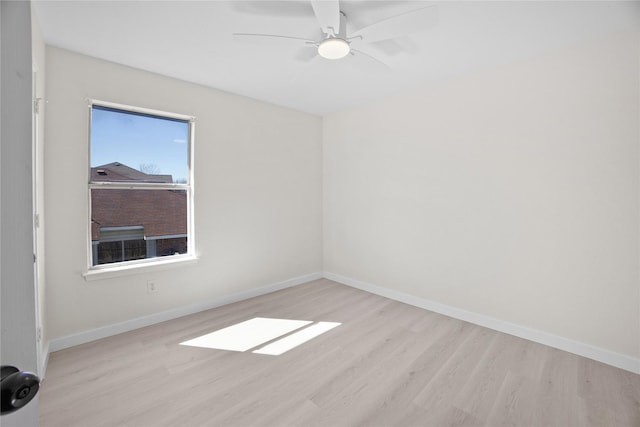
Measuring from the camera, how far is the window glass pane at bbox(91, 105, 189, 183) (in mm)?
2717

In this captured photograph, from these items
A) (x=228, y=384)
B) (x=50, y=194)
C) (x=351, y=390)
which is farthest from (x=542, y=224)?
(x=50, y=194)

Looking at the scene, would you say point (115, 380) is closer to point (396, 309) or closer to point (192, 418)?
point (192, 418)

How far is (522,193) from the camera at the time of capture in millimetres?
2695

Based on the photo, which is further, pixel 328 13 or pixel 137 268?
pixel 137 268

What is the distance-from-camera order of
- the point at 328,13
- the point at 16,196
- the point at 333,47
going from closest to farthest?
1. the point at 16,196
2. the point at 328,13
3. the point at 333,47

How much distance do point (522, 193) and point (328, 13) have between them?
7.47ft

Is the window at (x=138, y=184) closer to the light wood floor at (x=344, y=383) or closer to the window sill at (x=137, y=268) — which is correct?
the window sill at (x=137, y=268)

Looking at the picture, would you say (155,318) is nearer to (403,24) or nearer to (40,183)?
(40,183)

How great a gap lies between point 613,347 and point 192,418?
311 centimetres

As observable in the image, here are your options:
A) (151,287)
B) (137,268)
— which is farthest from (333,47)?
(151,287)

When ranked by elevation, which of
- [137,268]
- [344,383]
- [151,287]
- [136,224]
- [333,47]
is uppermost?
[333,47]

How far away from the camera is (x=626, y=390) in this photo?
200 cm

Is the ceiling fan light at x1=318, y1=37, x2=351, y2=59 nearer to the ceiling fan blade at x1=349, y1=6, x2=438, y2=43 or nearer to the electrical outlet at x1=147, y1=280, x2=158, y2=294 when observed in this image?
the ceiling fan blade at x1=349, y1=6, x2=438, y2=43

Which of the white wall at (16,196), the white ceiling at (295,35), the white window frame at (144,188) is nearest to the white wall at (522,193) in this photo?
the white ceiling at (295,35)
